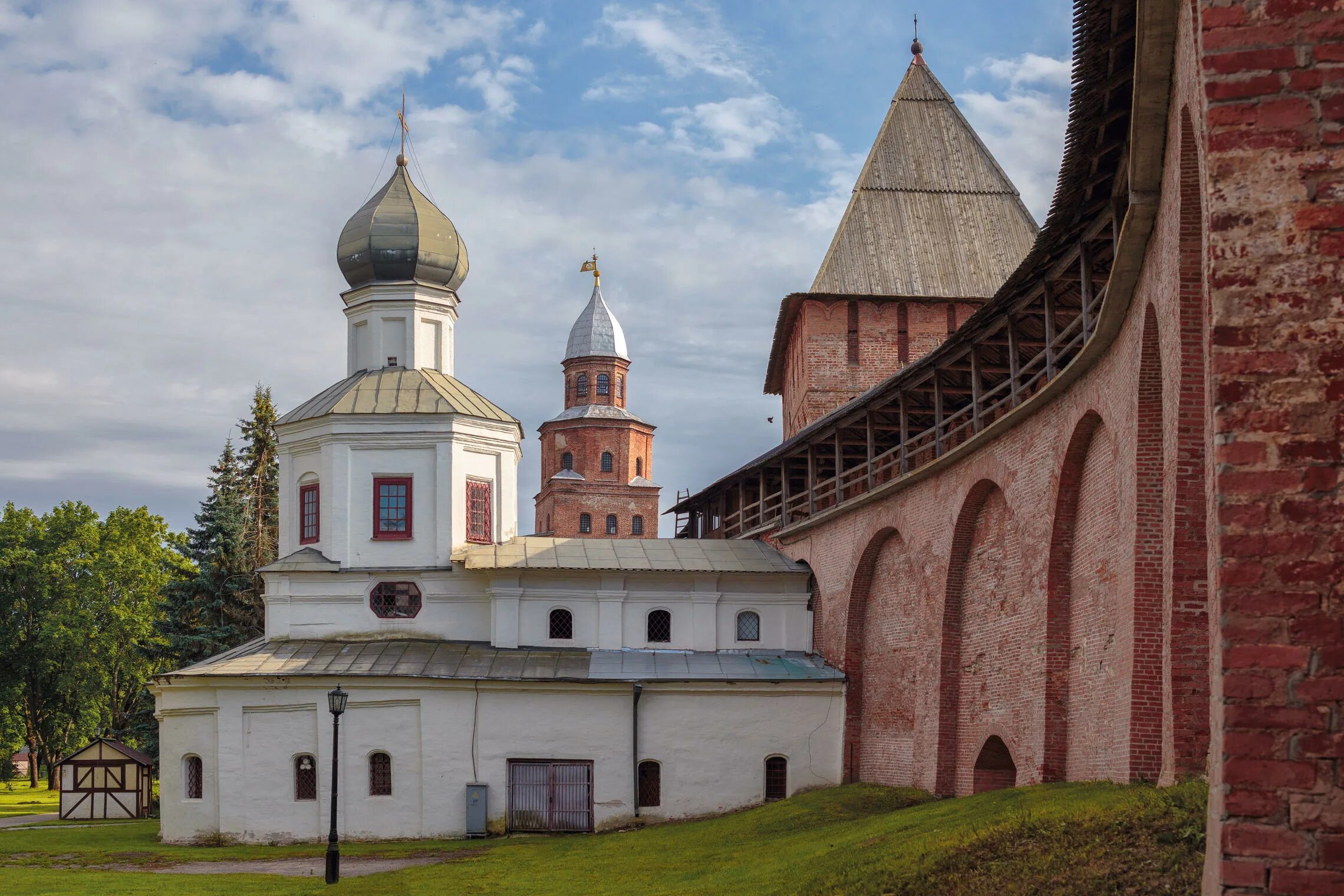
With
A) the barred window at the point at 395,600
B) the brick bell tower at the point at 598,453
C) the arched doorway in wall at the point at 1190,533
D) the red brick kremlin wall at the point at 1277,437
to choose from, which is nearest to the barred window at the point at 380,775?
the barred window at the point at 395,600

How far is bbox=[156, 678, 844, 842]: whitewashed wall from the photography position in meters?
30.7

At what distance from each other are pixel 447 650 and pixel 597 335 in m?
37.2

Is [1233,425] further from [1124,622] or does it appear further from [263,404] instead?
[263,404]

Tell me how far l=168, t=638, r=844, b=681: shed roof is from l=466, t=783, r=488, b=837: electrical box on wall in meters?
2.29

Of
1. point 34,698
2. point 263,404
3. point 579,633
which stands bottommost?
point 34,698

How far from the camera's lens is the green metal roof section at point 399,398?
3500 centimetres

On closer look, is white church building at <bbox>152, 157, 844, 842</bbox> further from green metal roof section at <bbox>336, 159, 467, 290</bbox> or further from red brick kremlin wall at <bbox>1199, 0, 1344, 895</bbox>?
red brick kremlin wall at <bbox>1199, 0, 1344, 895</bbox>

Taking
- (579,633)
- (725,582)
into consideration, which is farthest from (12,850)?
(725,582)

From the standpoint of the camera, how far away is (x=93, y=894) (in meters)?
21.4

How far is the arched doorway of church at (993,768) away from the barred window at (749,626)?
462 inches

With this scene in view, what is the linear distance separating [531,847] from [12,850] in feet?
34.8

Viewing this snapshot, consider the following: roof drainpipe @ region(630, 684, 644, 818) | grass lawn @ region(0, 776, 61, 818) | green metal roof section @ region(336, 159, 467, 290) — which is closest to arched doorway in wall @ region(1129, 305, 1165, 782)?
roof drainpipe @ region(630, 684, 644, 818)

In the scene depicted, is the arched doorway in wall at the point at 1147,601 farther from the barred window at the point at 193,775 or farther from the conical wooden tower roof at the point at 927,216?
the conical wooden tower roof at the point at 927,216

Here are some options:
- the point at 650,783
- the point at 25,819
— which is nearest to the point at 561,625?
the point at 650,783
